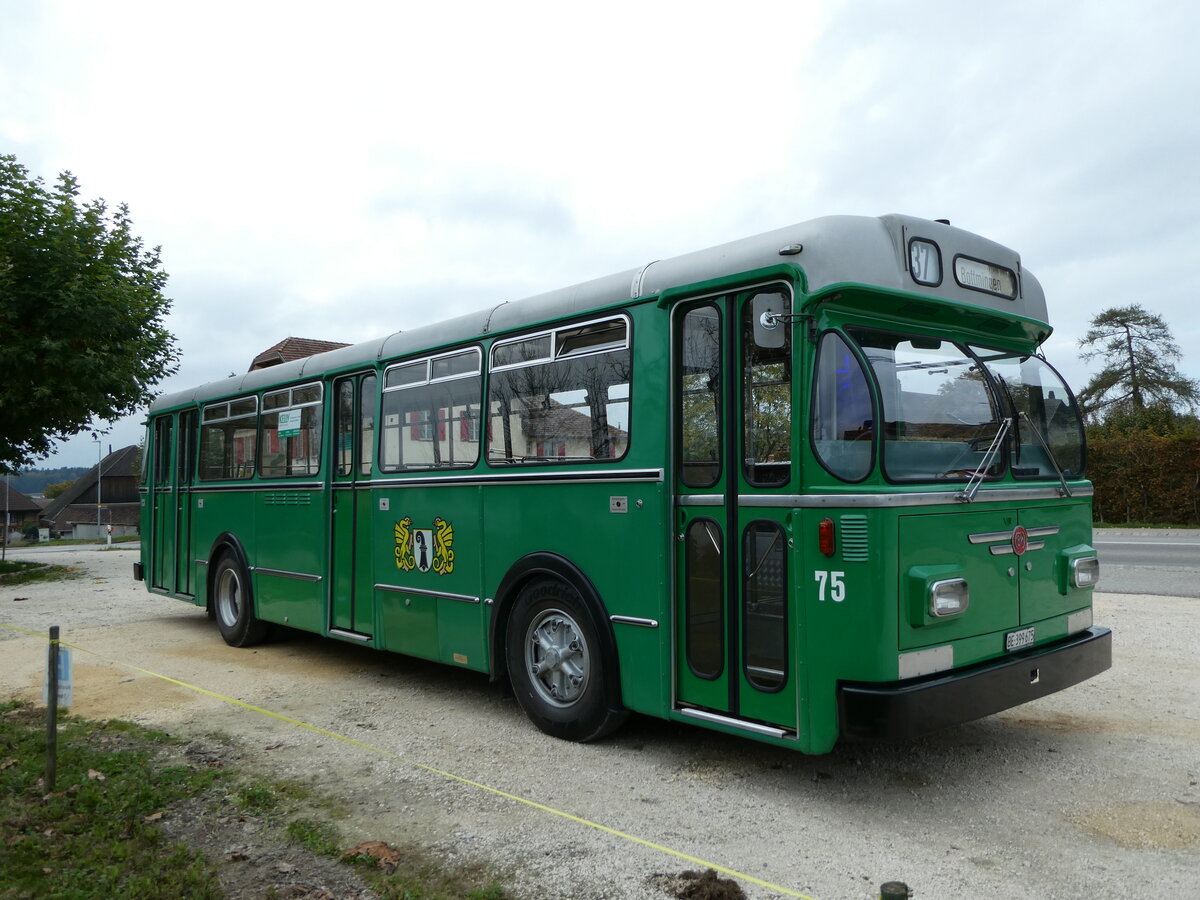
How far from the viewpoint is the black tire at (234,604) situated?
9.60 metres

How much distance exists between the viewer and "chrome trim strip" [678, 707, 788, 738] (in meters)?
4.57

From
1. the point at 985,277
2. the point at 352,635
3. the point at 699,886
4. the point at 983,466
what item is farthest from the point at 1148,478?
the point at 699,886

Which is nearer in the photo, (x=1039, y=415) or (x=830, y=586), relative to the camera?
(x=830, y=586)

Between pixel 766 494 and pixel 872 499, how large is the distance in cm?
55

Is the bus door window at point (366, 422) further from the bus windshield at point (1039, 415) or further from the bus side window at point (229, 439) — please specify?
the bus windshield at point (1039, 415)

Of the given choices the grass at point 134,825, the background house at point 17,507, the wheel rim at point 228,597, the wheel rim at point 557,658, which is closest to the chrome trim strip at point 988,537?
the wheel rim at point 557,658

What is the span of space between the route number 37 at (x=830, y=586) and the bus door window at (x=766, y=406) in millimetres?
495

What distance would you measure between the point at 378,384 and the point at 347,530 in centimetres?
134

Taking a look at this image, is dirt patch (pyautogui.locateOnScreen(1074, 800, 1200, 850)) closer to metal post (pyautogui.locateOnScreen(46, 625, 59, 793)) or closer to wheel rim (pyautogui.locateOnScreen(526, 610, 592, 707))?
wheel rim (pyautogui.locateOnScreen(526, 610, 592, 707))

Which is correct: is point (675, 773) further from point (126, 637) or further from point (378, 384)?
point (126, 637)

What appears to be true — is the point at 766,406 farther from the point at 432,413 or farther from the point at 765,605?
the point at 432,413

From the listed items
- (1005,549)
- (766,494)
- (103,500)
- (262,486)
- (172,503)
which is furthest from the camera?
(103,500)

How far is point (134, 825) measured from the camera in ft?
14.5

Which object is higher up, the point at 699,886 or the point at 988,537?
the point at 988,537
